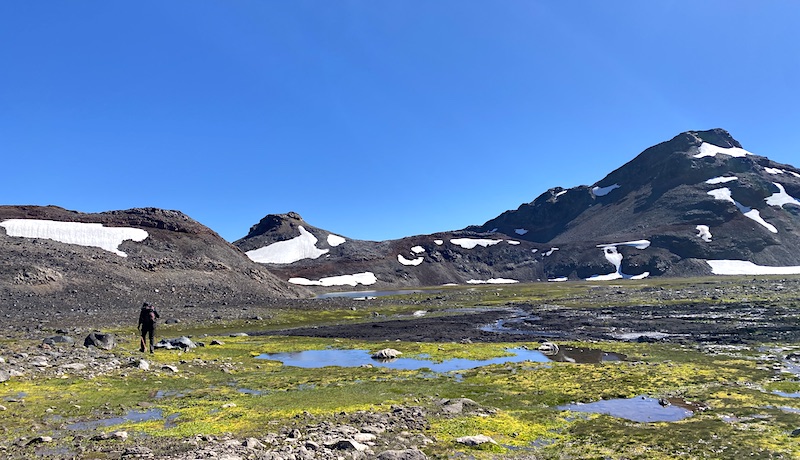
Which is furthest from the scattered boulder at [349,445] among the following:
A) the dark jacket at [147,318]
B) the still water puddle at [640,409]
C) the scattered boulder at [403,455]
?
the dark jacket at [147,318]

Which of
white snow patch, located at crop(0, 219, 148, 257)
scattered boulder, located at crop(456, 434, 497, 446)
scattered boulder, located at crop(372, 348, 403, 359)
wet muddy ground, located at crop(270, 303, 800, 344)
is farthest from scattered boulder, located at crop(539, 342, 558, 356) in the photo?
white snow patch, located at crop(0, 219, 148, 257)

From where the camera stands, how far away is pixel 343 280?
565ft

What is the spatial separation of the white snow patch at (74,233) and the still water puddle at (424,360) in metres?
69.7

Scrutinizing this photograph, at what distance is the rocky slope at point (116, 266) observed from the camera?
6291 cm

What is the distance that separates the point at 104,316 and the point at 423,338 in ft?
128

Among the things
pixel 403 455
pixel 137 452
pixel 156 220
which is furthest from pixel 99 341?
pixel 156 220

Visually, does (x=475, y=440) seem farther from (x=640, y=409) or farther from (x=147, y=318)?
(x=147, y=318)

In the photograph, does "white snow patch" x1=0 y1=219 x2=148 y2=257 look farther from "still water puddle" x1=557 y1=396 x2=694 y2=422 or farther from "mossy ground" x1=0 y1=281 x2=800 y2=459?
"still water puddle" x1=557 y1=396 x2=694 y2=422

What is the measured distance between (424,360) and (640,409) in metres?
15.7

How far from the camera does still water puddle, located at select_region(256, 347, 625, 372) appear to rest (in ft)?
99.2

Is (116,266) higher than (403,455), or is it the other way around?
(116,266)

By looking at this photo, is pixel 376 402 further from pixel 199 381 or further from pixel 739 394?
pixel 739 394

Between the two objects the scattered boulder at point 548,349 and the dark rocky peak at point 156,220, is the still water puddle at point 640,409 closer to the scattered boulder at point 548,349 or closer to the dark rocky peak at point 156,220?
the scattered boulder at point 548,349

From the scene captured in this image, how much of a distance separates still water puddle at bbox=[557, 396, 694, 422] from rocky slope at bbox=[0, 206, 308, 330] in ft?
173
